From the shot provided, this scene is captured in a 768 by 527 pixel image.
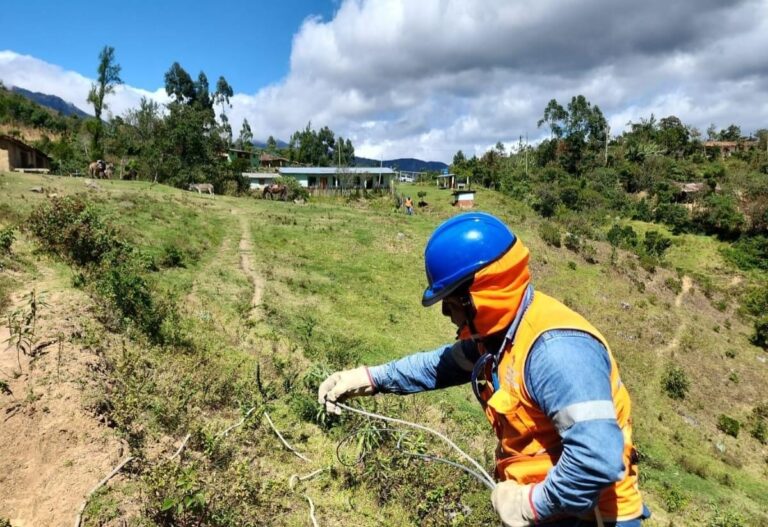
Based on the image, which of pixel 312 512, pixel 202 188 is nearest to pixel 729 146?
pixel 202 188

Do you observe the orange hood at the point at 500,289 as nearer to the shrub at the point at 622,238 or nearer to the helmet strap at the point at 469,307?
the helmet strap at the point at 469,307

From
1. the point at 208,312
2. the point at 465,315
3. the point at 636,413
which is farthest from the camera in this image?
the point at 636,413

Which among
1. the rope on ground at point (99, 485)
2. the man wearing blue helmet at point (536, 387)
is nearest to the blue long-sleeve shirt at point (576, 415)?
the man wearing blue helmet at point (536, 387)

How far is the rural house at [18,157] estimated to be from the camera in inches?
953

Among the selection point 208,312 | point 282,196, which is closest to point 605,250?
point 282,196

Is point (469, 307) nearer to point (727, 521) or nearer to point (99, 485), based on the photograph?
point (99, 485)

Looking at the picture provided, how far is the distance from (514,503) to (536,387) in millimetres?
539

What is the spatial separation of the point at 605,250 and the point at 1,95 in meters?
58.4

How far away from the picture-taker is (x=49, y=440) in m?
3.68

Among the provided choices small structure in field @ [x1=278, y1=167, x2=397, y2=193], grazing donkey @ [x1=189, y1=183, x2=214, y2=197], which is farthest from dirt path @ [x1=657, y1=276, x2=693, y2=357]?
small structure in field @ [x1=278, y1=167, x2=397, y2=193]

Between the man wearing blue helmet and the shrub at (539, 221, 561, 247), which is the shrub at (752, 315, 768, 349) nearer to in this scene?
the shrub at (539, 221, 561, 247)

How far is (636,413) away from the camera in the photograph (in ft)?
46.7

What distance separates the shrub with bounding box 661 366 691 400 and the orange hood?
17.9m

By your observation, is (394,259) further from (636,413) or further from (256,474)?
(256,474)
